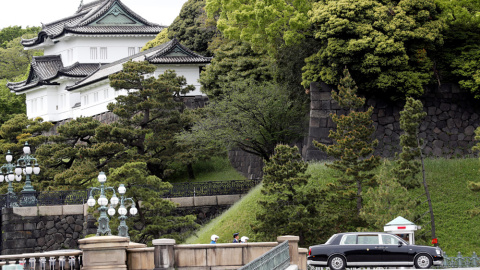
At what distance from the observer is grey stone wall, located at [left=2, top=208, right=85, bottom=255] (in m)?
47.6

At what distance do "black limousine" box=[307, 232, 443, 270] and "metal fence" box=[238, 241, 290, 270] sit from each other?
Answer: 13.9 feet

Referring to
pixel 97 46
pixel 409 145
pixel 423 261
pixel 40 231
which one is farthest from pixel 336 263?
pixel 97 46

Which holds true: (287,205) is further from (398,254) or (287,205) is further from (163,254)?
(163,254)

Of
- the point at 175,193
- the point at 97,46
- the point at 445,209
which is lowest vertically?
the point at 445,209

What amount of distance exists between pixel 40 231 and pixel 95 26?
107ft

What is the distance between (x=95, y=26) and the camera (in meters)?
77.2

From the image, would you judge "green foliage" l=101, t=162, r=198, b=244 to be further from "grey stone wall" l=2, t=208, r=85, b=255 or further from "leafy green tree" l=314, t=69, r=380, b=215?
"grey stone wall" l=2, t=208, r=85, b=255

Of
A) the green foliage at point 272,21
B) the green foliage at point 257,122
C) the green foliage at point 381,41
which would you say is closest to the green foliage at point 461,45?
the green foliage at point 381,41

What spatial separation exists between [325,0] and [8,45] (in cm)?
6645

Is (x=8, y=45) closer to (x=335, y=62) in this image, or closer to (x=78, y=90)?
(x=78, y=90)

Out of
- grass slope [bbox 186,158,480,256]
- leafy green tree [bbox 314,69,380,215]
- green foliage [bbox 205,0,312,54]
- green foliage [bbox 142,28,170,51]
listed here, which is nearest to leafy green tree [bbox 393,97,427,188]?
leafy green tree [bbox 314,69,380,215]

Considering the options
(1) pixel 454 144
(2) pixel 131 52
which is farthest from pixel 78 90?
(1) pixel 454 144

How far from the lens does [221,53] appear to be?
55344 mm

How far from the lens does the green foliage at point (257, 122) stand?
161 feet
